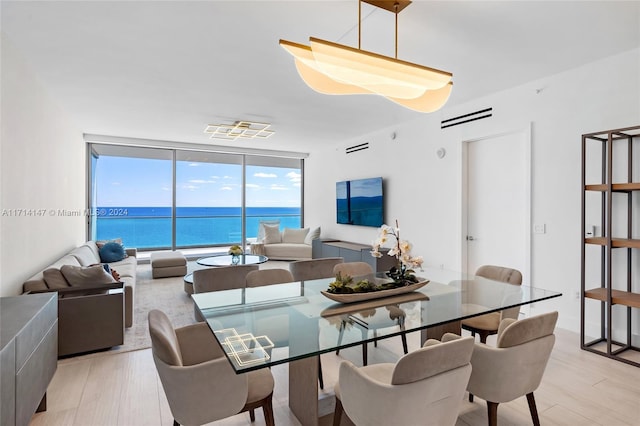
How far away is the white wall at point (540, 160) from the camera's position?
10.7 feet

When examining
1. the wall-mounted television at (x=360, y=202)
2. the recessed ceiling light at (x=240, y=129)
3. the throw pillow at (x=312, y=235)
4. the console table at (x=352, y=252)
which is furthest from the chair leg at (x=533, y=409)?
the throw pillow at (x=312, y=235)

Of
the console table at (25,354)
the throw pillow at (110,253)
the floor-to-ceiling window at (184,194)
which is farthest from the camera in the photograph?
the floor-to-ceiling window at (184,194)

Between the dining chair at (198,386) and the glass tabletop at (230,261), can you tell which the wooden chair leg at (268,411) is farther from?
the glass tabletop at (230,261)

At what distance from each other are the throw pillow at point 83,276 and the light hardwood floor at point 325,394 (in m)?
A: 0.65

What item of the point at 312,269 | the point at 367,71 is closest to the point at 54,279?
the point at 312,269

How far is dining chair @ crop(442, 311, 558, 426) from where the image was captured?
5.52ft

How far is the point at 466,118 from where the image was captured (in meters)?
4.57

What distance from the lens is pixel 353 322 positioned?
1.80 metres

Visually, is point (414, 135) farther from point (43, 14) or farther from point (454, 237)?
point (43, 14)

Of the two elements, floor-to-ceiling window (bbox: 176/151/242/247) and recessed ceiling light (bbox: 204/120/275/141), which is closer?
recessed ceiling light (bbox: 204/120/275/141)

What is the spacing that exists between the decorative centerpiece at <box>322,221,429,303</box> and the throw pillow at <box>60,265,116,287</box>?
7.54ft

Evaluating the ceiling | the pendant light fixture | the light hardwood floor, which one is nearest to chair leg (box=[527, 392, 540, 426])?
the light hardwood floor

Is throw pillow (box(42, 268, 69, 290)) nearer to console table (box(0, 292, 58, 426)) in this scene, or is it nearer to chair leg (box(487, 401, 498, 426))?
console table (box(0, 292, 58, 426))

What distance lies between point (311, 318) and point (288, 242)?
6.63 m
